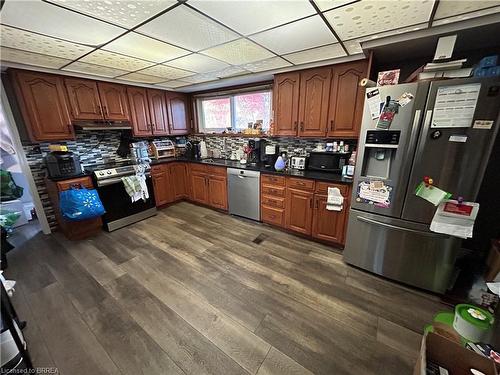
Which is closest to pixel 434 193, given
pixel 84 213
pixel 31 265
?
pixel 84 213

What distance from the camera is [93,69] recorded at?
2.61 meters

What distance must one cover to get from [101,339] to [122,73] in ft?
10.2

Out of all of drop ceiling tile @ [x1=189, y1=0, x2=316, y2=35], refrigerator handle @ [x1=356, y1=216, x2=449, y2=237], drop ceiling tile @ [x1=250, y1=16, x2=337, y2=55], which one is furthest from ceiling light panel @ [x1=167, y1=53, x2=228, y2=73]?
Result: refrigerator handle @ [x1=356, y1=216, x2=449, y2=237]

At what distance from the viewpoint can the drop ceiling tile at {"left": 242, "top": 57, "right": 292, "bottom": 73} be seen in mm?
2342

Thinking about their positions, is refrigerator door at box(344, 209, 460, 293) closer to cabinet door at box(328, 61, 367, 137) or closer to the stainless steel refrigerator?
the stainless steel refrigerator

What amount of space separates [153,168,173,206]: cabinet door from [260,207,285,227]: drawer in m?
1.92

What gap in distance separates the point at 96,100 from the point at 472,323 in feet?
15.3

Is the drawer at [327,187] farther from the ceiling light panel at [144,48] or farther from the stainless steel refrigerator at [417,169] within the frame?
the ceiling light panel at [144,48]

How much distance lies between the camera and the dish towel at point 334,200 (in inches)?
93.5

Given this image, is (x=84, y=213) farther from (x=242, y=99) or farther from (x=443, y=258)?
(x=443, y=258)

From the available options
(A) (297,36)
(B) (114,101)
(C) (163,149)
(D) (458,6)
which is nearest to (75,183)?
(B) (114,101)

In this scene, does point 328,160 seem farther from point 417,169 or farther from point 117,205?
point 117,205

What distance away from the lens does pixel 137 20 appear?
4.68 feet

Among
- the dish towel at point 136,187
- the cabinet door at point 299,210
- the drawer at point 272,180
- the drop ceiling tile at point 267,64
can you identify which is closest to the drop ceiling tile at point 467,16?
the drop ceiling tile at point 267,64
